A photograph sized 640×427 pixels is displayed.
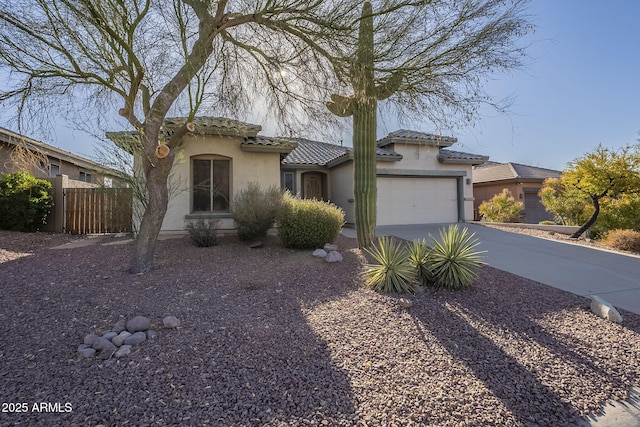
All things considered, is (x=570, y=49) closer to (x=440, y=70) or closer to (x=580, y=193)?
(x=440, y=70)

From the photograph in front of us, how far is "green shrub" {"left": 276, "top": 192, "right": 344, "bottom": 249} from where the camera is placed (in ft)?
25.8

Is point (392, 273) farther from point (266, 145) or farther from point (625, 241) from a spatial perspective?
point (625, 241)

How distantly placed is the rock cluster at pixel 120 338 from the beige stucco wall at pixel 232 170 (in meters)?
6.64

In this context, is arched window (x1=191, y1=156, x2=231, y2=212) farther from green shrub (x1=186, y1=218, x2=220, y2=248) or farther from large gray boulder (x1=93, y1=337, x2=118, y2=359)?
large gray boulder (x1=93, y1=337, x2=118, y2=359)

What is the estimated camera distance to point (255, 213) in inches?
334

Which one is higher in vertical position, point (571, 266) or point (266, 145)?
point (266, 145)

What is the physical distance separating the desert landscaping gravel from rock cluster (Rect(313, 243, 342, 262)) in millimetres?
1112

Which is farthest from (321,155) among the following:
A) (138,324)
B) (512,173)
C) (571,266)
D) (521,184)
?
(521,184)

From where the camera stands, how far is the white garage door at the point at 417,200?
14039mm

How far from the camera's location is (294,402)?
2.56 meters

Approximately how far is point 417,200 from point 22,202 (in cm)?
1508

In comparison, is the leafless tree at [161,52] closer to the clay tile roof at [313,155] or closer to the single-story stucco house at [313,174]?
the single-story stucco house at [313,174]

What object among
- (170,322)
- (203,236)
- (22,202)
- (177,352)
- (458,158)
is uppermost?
(458,158)

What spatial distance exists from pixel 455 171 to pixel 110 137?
541 inches
